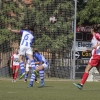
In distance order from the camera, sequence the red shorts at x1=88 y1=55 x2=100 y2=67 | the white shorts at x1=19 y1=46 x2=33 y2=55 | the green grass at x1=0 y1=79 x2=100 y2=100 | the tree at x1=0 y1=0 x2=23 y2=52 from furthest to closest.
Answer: the tree at x1=0 y1=0 x2=23 y2=52 < the white shorts at x1=19 y1=46 x2=33 y2=55 < the red shorts at x1=88 y1=55 x2=100 y2=67 < the green grass at x1=0 y1=79 x2=100 y2=100

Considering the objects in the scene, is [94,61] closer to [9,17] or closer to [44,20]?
[44,20]

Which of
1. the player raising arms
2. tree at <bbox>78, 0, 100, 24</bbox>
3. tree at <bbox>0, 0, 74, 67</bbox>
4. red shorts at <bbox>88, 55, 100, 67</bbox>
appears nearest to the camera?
red shorts at <bbox>88, 55, 100, 67</bbox>

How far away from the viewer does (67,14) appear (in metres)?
30.8

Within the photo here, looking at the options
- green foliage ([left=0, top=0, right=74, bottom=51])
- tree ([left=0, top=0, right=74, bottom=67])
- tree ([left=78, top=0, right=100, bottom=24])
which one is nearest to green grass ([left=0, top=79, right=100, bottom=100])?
tree ([left=0, top=0, right=74, bottom=67])

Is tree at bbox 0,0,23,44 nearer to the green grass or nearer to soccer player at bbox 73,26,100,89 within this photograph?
the green grass

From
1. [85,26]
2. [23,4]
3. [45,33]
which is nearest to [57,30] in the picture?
[45,33]

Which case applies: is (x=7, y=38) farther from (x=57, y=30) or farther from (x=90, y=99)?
(x=90, y=99)

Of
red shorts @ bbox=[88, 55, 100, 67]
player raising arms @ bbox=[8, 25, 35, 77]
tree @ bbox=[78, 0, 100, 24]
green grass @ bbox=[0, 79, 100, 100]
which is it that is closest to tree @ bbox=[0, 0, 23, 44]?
tree @ bbox=[78, 0, 100, 24]

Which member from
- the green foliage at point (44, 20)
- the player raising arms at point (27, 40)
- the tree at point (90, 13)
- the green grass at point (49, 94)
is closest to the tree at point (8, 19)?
the green foliage at point (44, 20)

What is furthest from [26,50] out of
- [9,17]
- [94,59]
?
[9,17]

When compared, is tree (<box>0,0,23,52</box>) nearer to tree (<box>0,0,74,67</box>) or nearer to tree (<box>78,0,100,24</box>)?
tree (<box>0,0,74,67</box>)

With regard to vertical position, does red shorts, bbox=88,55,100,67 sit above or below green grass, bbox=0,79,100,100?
above

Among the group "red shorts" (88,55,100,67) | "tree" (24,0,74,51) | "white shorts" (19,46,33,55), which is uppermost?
"tree" (24,0,74,51)

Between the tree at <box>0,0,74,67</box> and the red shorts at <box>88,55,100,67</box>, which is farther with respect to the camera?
the tree at <box>0,0,74,67</box>
